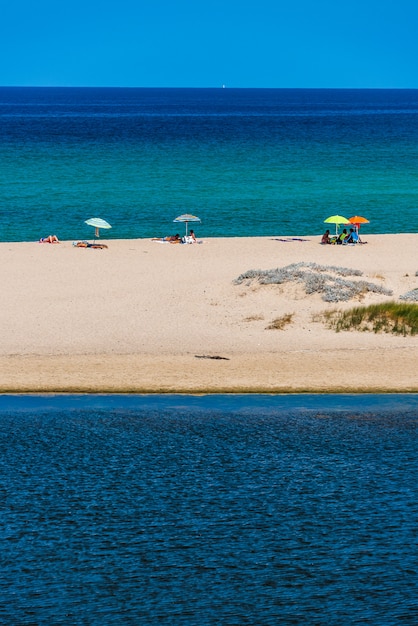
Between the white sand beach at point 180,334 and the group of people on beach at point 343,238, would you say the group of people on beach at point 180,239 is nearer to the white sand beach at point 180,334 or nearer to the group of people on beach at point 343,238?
the white sand beach at point 180,334

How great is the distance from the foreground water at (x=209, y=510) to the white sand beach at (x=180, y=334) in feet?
2.82

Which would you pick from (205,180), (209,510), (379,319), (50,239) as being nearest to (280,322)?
(379,319)

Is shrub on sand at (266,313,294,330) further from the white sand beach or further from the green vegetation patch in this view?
the green vegetation patch

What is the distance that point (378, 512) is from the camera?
2045 cm

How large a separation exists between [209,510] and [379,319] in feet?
48.7

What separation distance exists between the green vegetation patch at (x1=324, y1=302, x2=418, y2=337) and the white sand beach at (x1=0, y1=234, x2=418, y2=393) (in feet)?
1.69

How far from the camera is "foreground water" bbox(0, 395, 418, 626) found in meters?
17.0

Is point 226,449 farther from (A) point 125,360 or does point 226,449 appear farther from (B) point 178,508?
(A) point 125,360

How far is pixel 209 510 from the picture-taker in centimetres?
2055

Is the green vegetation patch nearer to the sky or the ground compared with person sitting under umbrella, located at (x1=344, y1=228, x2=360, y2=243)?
nearer to the ground

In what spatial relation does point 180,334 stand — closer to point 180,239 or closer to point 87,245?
point 87,245

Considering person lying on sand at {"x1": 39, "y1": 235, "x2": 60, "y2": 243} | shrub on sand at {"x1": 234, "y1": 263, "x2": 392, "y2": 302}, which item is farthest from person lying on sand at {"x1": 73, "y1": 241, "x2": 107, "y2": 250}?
shrub on sand at {"x1": 234, "y1": 263, "x2": 392, "y2": 302}

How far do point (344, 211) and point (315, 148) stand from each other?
49.2 meters

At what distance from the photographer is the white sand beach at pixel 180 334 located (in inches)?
1137
